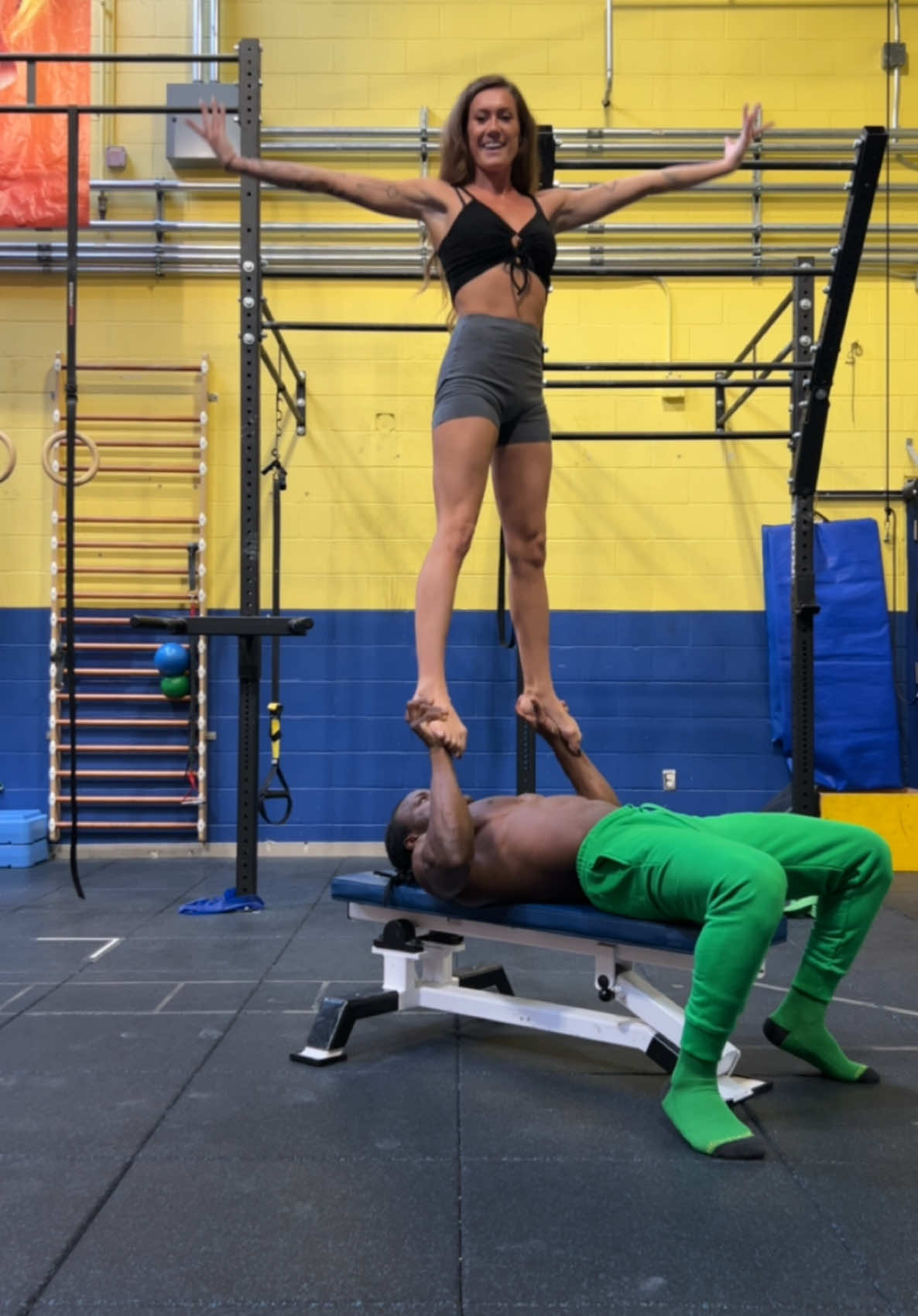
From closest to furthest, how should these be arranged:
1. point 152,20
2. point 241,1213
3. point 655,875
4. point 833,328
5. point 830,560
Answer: point 241,1213 → point 655,875 → point 833,328 → point 830,560 → point 152,20

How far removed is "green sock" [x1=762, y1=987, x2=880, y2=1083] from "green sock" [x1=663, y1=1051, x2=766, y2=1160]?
1.04ft

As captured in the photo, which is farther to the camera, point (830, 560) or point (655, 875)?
point (830, 560)

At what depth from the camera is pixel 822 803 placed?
16.7 ft

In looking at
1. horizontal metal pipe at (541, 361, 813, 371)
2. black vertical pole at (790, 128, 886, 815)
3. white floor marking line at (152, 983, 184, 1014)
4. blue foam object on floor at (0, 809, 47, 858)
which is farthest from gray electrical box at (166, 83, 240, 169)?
white floor marking line at (152, 983, 184, 1014)

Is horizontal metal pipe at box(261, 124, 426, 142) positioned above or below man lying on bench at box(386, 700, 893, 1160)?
above

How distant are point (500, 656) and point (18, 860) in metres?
2.52

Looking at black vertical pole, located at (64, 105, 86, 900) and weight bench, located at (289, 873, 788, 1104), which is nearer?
weight bench, located at (289, 873, 788, 1104)

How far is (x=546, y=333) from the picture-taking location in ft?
18.8

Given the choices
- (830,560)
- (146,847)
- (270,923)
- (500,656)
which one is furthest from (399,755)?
(830,560)

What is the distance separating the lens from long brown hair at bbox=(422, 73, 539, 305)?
2.52m

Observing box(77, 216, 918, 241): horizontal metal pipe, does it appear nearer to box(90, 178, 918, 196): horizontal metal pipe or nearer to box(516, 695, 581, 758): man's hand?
box(90, 178, 918, 196): horizontal metal pipe

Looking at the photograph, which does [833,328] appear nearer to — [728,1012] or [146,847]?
[728,1012]

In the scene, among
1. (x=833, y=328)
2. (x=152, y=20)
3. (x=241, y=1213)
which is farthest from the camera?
(x=152, y=20)

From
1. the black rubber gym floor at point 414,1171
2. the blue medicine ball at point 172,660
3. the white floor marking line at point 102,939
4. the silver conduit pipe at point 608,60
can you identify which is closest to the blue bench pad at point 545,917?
the black rubber gym floor at point 414,1171
